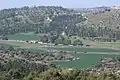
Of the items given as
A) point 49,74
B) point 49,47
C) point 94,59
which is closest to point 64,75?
point 49,74

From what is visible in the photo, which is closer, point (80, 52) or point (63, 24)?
point (80, 52)

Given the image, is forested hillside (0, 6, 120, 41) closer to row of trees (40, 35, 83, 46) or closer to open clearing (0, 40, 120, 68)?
row of trees (40, 35, 83, 46)

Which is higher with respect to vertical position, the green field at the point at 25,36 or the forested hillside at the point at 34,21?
the forested hillside at the point at 34,21

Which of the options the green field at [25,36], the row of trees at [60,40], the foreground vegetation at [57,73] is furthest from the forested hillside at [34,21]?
the foreground vegetation at [57,73]

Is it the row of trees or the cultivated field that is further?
the row of trees

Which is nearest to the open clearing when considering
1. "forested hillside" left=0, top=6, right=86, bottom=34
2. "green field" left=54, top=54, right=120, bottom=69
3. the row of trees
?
"green field" left=54, top=54, right=120, bottom=69

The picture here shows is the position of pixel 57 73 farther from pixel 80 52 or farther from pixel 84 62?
pixel 80 52

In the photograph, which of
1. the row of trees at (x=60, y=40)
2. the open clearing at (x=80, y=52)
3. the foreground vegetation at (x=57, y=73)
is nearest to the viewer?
the foreground vegetation at (x=57, y=73)

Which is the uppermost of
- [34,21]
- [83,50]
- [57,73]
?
[57,73]

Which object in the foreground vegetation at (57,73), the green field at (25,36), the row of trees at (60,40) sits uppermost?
the foreground vegetation at (57,73)

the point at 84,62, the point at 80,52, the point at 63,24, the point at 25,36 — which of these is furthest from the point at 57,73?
the point at 63,24

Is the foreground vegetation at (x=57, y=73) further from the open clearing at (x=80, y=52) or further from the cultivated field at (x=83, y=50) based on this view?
the cultivated field at (x=83, y=50)
